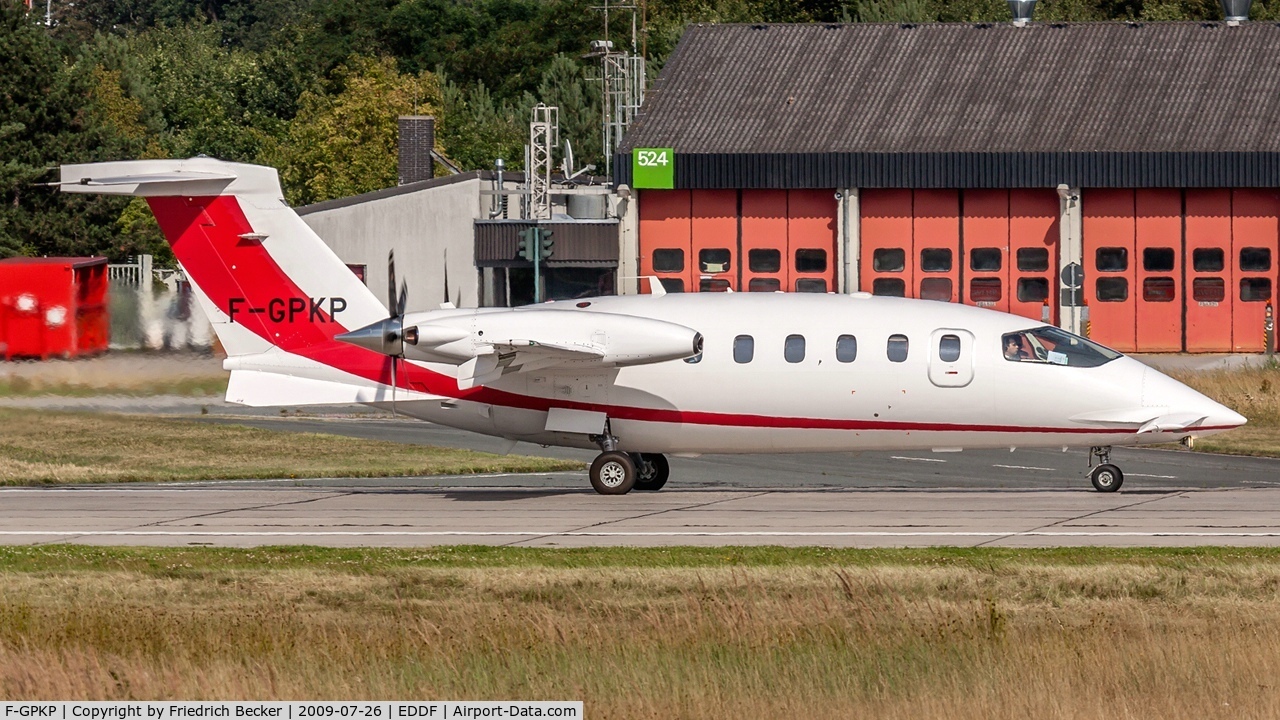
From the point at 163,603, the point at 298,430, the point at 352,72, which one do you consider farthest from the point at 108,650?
the point at 352,72

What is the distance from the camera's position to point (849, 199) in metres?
67.7

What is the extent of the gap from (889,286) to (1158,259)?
9.68m

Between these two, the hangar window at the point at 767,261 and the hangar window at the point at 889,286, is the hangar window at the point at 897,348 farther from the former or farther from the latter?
the hangar window at the point at 767,261

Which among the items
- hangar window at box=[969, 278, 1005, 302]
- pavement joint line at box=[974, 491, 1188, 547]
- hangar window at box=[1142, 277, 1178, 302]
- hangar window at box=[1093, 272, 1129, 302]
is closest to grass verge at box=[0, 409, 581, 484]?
pavement joint line at box=[974, 491, 1188, 547]

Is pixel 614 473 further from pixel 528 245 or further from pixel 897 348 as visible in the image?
pixel 528 245

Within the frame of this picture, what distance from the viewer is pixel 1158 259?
66688 millimetres

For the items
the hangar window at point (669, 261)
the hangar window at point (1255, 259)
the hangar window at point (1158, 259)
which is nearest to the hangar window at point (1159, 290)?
the hangar window at point (1158, 259)

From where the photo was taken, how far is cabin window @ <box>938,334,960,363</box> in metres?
30.5

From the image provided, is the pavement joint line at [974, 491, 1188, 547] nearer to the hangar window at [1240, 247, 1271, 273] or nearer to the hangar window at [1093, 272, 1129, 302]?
the hangar window at [1093, 272, 1129, 302]

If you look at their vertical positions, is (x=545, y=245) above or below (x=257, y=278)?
above

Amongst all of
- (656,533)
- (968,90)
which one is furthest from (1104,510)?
(968,90)

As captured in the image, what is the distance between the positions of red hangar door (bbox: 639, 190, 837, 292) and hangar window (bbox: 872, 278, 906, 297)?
Answer: 1599 millimetres

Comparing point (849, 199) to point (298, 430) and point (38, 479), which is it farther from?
point (38, 479)

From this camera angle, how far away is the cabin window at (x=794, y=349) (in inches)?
1209
